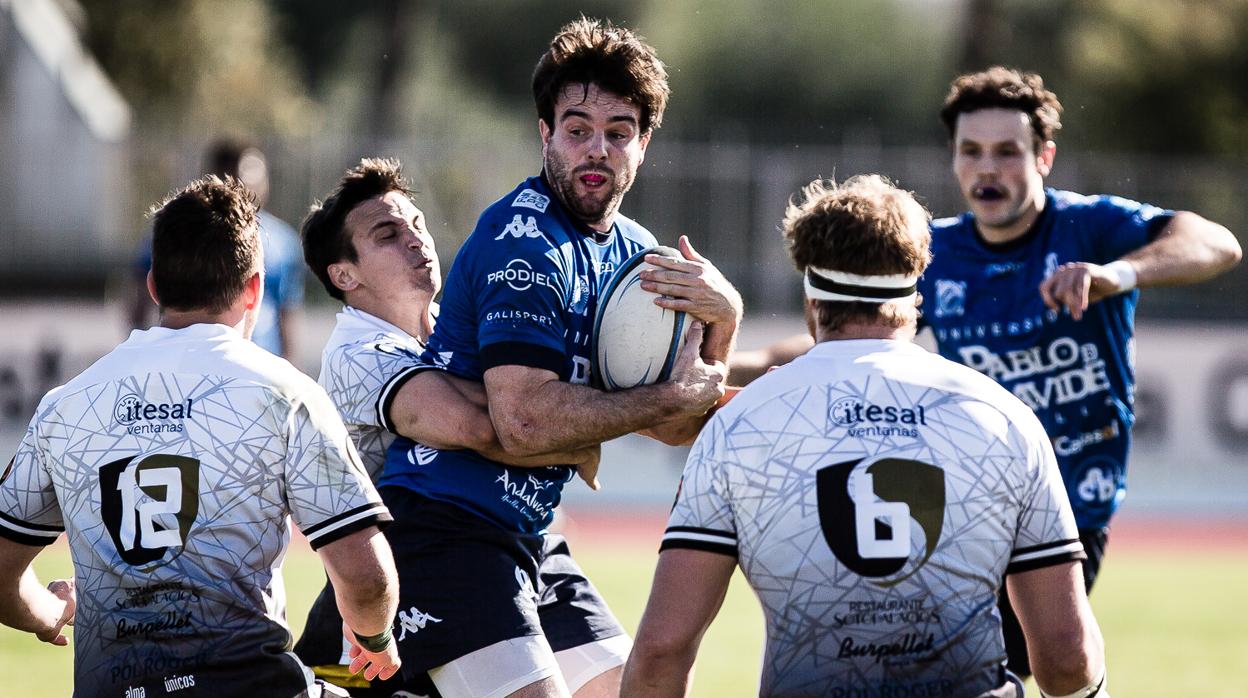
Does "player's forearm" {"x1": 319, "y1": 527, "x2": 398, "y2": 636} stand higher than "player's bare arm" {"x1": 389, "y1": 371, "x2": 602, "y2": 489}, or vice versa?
"player's bare arm" {"x1": 389, "y1": 371, "x2": 602, "y2": 489}

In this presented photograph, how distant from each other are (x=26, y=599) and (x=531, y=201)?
1.70 metres

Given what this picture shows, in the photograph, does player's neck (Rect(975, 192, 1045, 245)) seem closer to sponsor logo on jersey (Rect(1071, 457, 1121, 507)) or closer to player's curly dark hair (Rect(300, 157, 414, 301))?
sponsor logo on jersey (Rect(1071, 457, 1121, 507))

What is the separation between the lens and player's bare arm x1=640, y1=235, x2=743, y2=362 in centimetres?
419

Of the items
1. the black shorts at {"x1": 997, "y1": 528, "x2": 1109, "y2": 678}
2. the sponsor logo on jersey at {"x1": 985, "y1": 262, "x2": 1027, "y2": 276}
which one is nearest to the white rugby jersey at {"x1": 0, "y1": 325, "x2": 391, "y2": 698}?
the black shorts at {"x1": 997, "y1": 528, "x2": 1109, "y2": 678}

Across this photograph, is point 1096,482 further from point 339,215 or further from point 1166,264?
point 339,215

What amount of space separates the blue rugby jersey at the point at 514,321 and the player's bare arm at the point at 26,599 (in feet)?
3.10

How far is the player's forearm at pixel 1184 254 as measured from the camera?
Result: 215 inches

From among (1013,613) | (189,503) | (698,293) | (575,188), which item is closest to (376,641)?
(189,503)

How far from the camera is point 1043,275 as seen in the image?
5.97 metres

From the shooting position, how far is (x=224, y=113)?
97.1 feet

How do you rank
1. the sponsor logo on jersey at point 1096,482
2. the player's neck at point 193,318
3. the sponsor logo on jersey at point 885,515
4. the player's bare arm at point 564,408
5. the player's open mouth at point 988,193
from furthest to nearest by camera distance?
the player's open mouth at point 988,193 < the sponsor logo on jersey at point 1096,482 < the player's bare arm at point 564,408 < the player's neck at point 193,318 < the sponsor logo on jersey at point 885,515

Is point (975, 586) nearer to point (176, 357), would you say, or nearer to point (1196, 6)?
point (176, 357)

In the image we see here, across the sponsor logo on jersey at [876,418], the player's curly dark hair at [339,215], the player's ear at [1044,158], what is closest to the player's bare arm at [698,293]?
the sponsor logo on jersey at [876,418]

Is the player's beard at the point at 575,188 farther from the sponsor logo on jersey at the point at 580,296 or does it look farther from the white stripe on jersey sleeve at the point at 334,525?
the white stripe on jersey sleeve at the point at 334,525
